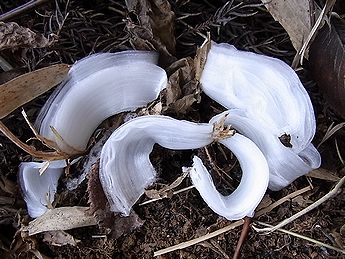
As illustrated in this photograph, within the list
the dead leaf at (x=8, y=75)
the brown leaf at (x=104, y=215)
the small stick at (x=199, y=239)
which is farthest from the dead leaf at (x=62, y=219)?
the dead leaf at (x=8, y=75)

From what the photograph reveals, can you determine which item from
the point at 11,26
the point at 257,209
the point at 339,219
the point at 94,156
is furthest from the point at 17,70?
the point at 339,219

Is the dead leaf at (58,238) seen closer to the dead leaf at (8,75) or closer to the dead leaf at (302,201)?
the dead leaf at (8,75)

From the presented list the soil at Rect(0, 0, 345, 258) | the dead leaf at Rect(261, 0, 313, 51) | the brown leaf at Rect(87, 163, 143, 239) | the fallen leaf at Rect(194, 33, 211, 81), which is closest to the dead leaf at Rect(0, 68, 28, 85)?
the soil at Rect(0, 0, 345, 258)

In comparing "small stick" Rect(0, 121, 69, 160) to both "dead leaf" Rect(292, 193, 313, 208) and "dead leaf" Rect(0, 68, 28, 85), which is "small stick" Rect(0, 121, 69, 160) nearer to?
"dead leaf" Rect(0, 68, 28, 85)

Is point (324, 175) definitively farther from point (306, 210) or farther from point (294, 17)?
point (294, 17)

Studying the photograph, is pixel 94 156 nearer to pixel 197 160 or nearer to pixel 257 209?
pixel 197 160

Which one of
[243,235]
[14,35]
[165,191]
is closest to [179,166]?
[165,191]
